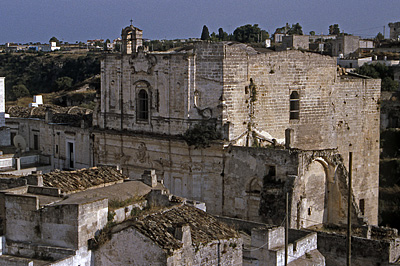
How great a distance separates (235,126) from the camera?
25.7m

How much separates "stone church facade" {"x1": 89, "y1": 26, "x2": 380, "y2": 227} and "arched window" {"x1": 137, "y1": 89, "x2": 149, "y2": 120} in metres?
0.05

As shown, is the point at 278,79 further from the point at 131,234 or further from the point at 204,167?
the point at 131,234

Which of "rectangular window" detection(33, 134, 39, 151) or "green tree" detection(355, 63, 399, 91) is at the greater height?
"green tree" detection(355, 63, 399, 91)

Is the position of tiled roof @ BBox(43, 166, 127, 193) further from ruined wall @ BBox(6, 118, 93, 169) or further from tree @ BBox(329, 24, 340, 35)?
tree @ BBox(329, 24, 340, 35)

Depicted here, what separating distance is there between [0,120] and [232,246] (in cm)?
2214

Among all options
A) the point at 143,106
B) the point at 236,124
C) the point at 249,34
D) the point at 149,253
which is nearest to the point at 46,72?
the point at 249,34

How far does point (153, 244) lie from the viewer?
1403cm

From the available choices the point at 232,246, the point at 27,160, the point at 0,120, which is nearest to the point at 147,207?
the point at 232,246

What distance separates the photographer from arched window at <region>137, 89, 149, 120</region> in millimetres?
27780

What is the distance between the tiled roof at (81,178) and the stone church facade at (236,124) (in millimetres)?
5715

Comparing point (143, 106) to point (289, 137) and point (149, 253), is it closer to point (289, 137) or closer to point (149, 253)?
point (289, 137)

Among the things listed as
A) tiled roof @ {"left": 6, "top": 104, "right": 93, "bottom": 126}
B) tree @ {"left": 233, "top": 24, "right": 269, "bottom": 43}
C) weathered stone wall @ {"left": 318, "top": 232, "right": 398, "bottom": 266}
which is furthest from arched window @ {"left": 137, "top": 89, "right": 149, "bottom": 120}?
tree @ {"left": 233, "top": 24, "right": 269, "bottom": 43}

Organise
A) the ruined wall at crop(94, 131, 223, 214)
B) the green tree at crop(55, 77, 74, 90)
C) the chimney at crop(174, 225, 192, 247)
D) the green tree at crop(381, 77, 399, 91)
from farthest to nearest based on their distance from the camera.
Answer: the green tree at crop(55, 77, 74, 90) → the green tree at crop(381, 77, 399, 91) → the ruined wall at crop(94, 131, 223, 214) → the chimney at crop(174, 225, 192, 247)

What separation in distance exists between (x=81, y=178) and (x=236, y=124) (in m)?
8.17
